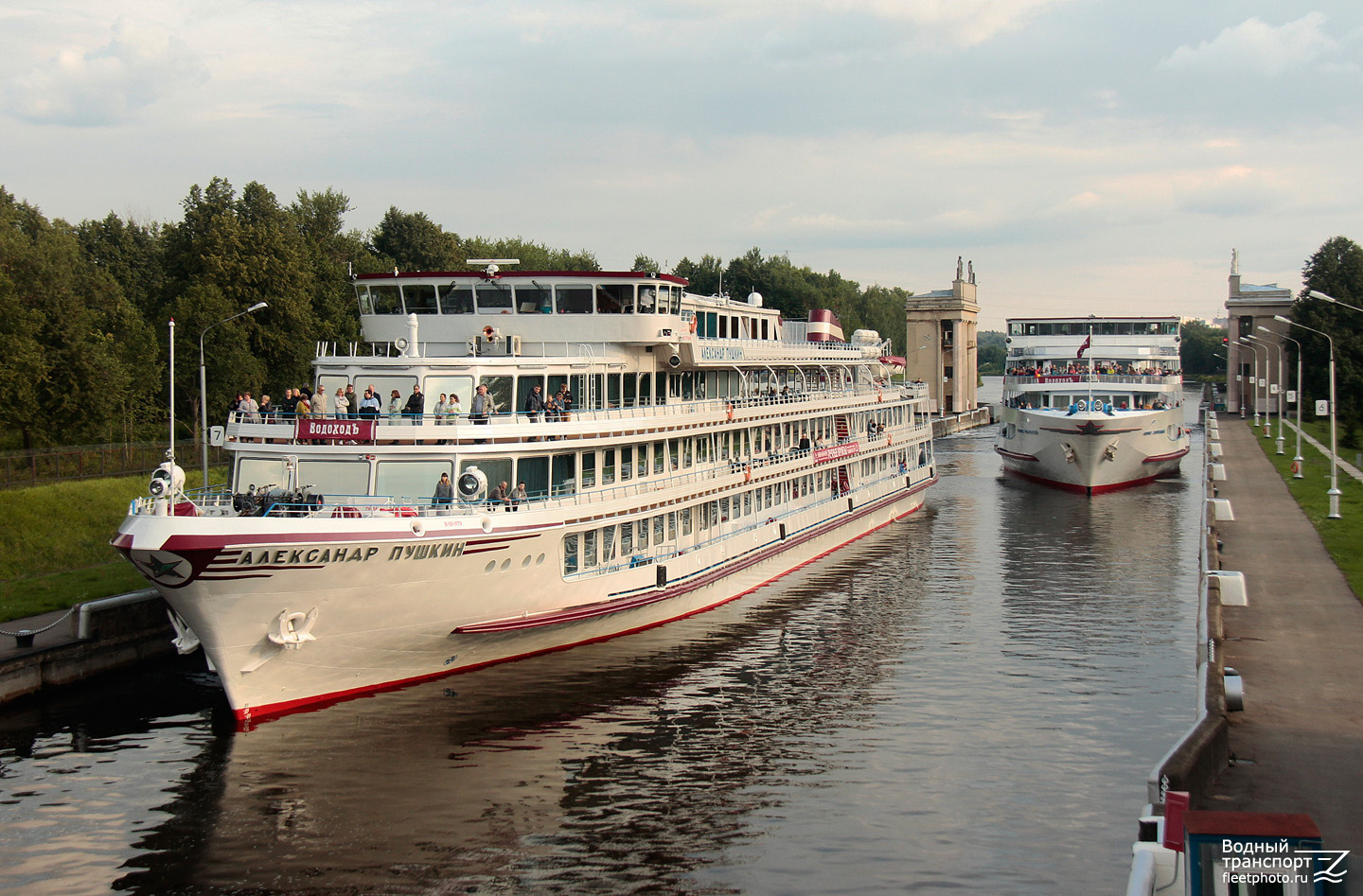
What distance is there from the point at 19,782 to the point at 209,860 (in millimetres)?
5404

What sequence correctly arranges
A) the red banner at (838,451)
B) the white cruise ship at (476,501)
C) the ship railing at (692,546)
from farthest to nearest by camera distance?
the red banner at (838,451), the ship railing at (692,546), the white cruise ship at (476,501)

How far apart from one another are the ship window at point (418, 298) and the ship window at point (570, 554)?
7876mm

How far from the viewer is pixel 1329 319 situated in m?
96.5

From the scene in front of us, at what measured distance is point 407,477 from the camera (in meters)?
25.4

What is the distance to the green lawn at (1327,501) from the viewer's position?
34531mm

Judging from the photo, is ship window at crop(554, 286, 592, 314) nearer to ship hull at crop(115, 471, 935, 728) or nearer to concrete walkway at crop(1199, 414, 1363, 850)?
ship hull at crop(115, 471, 935, 728)

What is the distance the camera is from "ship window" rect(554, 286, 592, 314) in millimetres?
30766

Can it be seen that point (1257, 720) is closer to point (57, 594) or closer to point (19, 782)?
point (19, 782)

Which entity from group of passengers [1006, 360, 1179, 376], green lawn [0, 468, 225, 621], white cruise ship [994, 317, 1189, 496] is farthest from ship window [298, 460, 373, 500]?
group of passengers [1006, 360, 1179, 376]

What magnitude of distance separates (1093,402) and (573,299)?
4730 centimetres

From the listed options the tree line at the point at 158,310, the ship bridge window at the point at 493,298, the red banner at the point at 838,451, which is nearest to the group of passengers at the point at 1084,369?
the red banner at the point at 838,451

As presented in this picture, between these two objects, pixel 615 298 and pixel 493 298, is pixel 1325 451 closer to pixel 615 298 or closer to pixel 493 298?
pixel 615 298

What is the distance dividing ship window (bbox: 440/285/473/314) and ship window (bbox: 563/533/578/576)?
23.5ft

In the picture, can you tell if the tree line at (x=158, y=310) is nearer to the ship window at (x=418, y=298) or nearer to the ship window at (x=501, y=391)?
the ship window at (x=418, y=298)
